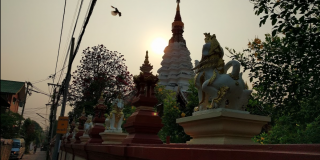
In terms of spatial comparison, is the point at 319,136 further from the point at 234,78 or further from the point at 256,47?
the point at 234,78

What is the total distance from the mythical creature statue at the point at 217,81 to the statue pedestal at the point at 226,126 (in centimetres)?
15

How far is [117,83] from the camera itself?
18641mm

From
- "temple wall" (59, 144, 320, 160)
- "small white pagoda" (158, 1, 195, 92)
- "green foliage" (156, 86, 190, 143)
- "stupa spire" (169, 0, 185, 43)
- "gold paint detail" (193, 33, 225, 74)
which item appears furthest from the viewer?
"stupa spire" (169, 0, 185, 43)

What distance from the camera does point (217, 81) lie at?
9.88 feet

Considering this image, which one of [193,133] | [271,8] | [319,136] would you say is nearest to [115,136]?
[193,133]

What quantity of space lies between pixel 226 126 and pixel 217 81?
0.58m

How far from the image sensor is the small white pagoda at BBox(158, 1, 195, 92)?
33.4 m

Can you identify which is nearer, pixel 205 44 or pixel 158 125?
pixel 205 44

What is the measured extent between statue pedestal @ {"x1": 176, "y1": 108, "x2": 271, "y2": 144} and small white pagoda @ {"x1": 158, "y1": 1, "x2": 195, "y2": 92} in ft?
95.9

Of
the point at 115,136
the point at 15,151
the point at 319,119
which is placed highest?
the point at 319,119

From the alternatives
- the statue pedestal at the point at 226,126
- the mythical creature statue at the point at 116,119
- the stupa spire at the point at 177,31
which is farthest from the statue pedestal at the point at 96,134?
the stupa spire at the point at 177,31

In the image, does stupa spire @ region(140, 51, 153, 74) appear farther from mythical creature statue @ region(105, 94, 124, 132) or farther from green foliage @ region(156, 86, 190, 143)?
green foliage @ region(156, 86, 190, 143)

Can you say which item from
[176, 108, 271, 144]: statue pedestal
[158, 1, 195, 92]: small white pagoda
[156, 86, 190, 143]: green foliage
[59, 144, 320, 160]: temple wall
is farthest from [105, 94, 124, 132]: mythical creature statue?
[158, 1, 195, 92]: small white pagoda

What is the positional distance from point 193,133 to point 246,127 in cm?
61
